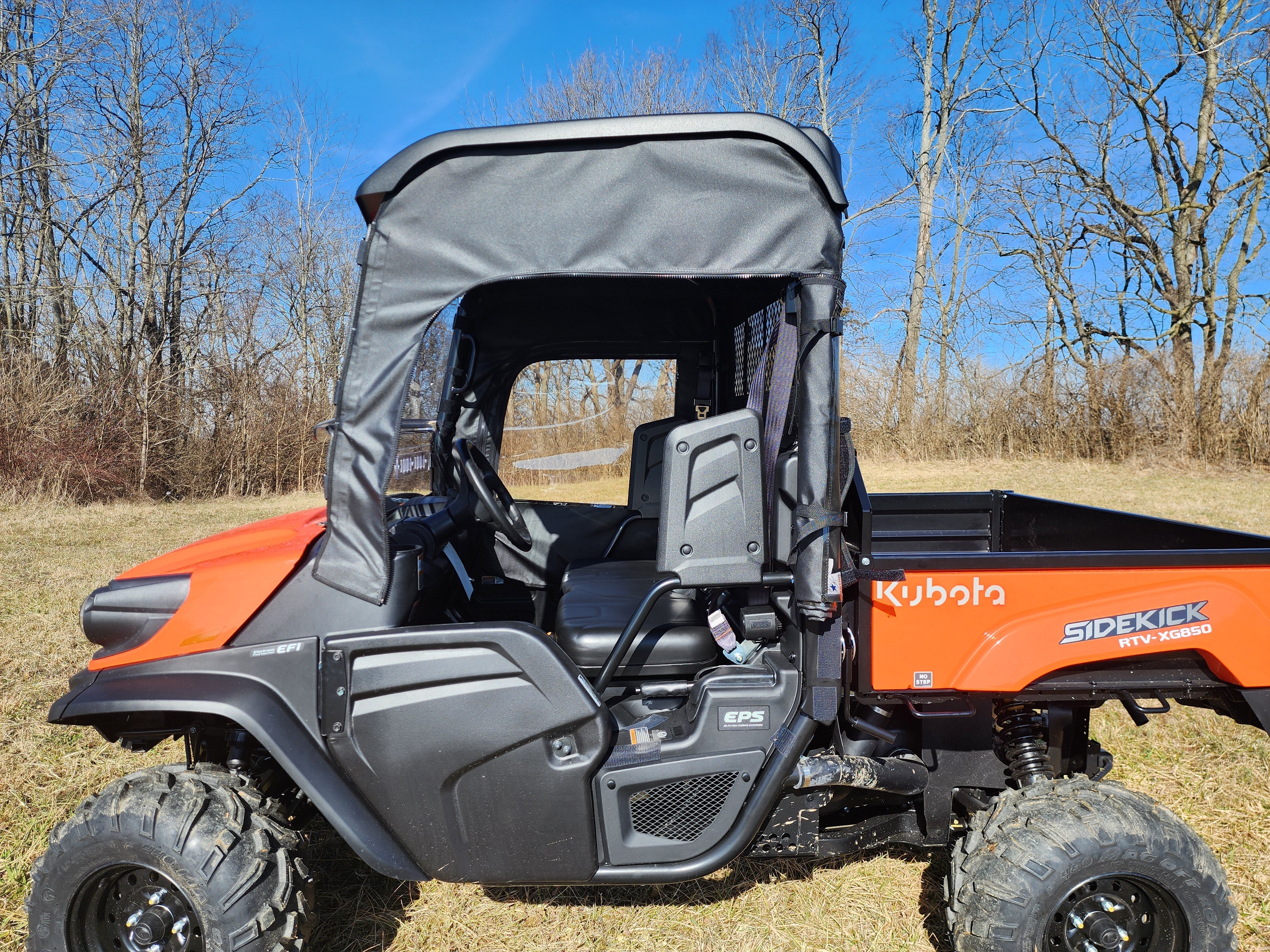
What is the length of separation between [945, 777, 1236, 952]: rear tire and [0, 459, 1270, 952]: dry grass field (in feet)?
1.63

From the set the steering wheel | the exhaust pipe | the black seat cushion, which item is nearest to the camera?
the exhaust pipe

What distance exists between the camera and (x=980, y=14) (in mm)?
20281

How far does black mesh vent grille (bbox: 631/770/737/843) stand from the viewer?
2.18 metres

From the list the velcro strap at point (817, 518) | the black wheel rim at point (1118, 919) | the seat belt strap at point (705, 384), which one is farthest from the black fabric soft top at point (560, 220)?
the black wheel rim at point (1118, 919)

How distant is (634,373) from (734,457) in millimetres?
1380

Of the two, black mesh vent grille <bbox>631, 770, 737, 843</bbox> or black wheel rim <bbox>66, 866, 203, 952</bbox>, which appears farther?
black mesh vent grille <bbox>631, 770, 737, 843</bbox>

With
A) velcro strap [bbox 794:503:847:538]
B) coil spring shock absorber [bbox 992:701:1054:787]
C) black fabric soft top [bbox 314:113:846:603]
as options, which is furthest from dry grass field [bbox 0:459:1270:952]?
black fabric soft top [bbox 314:113:846:603]

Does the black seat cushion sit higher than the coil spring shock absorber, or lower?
higher

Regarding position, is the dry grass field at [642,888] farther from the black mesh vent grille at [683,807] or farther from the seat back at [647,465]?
the black mesh vent grille at [683,807]

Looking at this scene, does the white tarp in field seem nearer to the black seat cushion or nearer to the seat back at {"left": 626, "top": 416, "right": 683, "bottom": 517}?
the seat back at {"left": 626, "top": 416, "right": 683, "bottom": 517}

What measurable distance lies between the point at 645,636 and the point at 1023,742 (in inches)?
46.5

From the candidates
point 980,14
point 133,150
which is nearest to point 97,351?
point 133,150

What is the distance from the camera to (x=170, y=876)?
2031mm

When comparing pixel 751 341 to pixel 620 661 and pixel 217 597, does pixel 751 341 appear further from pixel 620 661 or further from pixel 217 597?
pixel 217 597
